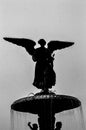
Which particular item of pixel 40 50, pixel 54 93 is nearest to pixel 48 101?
pixel 54 93

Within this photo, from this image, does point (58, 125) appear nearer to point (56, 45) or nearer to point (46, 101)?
point (46, 101)

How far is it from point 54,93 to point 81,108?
1.35 meters

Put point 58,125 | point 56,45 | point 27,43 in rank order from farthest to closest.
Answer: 1. point 56,45
2. point 27,43
3. point 58,125

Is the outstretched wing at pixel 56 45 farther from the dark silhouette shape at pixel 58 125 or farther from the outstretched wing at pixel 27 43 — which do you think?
the dark silhouette shape at pixel 58 125

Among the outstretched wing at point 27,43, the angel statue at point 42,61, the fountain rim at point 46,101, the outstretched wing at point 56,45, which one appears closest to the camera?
the fountain rim at point 46,101

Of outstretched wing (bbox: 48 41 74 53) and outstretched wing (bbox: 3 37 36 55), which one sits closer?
outstretched wing (bbox: 3 37 36 55)

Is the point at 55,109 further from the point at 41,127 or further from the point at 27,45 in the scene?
the point at 27,45

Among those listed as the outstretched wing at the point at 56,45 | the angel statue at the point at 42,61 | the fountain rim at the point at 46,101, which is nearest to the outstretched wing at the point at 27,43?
the angel statue at the point at 42,61

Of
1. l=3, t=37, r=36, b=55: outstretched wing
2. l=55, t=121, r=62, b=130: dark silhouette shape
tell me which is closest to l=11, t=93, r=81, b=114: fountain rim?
l=55, t=121, r=62, b=130: dark silhouette shape

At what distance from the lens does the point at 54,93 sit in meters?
15.6

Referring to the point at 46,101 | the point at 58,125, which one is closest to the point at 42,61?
the point at 46,101

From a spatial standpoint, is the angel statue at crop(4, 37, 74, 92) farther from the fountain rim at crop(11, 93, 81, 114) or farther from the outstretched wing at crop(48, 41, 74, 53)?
the fountain rim at crop(11, 93, 81, 114)

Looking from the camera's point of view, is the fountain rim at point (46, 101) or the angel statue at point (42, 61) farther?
the angel statue at point (42, 61)

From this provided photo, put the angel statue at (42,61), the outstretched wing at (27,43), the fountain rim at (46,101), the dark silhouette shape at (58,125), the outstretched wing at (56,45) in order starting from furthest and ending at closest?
the outstretched wing at (56,45), the outstretched wing at (27,43), the angel statue at (42,61), the dark silhouette shape at (58,125), the fountain rim at (46,101)
